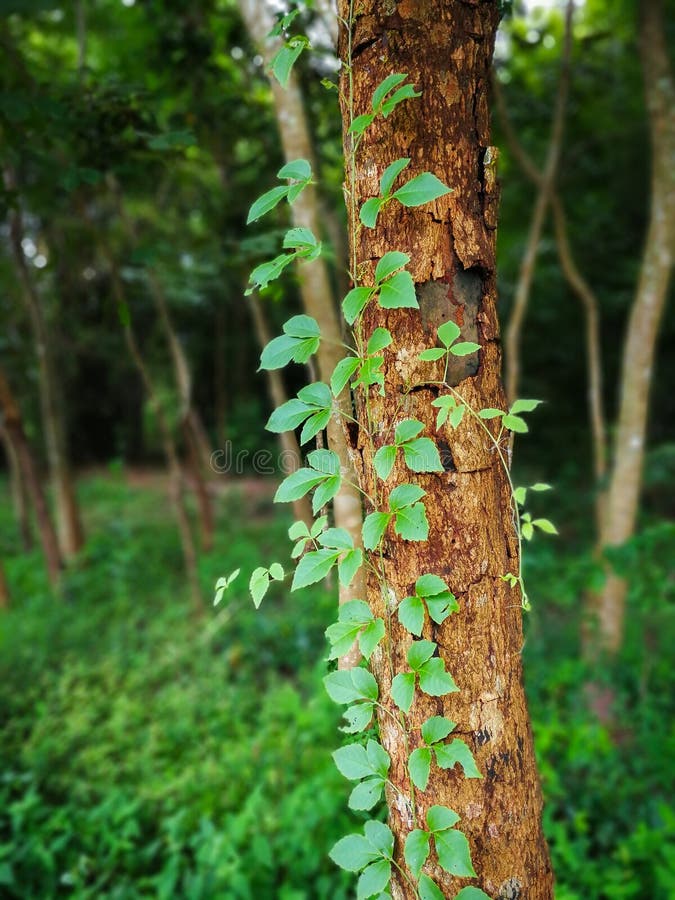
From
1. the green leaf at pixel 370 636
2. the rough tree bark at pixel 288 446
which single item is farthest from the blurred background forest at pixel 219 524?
the green leaf at pixel 370 636

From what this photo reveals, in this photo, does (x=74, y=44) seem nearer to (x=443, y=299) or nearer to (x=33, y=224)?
(x=33, y=224)

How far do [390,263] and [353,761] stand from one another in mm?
757

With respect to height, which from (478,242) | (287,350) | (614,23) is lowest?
(287,350)

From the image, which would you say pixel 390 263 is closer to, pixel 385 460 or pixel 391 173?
pixel 391 173

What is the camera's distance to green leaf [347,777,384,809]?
981mm

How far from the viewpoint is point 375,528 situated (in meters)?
0.94

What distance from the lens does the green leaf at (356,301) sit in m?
0.90

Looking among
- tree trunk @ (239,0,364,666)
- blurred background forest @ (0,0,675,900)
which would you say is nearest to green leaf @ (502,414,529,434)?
blurred background forest @ (0,0,675,900)

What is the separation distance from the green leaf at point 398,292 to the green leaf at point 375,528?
0.98ft

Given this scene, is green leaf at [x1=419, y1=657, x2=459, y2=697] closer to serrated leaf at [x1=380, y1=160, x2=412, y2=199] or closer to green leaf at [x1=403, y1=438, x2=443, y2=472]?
green leaf at [x1=403, y1=438, x2=443, y2=472]

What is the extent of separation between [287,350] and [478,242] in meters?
0.32

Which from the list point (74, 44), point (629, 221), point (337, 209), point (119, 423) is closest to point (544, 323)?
point (629, 221)

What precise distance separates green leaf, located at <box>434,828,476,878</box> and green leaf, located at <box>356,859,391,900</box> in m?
0.10

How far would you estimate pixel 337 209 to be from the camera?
5812 millimetres
